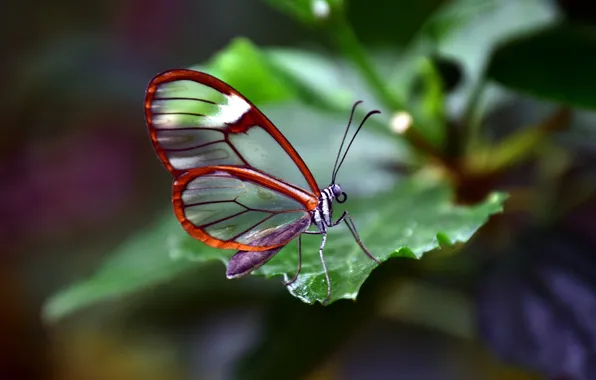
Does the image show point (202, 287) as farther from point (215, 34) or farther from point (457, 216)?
point (215, 34)

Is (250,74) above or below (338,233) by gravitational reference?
above

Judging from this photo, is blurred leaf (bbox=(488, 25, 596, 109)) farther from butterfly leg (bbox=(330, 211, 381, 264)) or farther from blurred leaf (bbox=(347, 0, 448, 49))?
blurred leaf (bbox=(347, 0, 448, 49))

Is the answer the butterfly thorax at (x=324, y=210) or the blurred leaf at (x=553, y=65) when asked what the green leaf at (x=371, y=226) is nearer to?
the butterfly thorax at (x=324, y=210)

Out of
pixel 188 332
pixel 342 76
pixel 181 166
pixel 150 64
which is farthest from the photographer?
pixel 150 64

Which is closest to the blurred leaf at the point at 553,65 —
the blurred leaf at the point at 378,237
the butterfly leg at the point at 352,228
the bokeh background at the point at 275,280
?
the bokeh background at the point at 275,280

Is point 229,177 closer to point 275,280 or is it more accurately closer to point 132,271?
point 132,271

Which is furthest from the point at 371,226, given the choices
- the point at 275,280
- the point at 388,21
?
the point at 388,21

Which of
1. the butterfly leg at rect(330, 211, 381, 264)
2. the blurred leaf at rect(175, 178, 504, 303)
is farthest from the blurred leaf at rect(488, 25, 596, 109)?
the butterfly leg at rect(330, 211, 381, 264)

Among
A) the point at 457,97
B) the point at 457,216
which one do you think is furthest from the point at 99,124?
the point at 457,216
